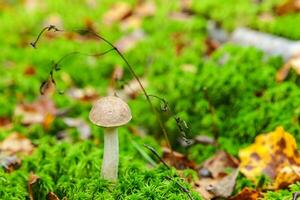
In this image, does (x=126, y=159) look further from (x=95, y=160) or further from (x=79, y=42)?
(x=79, y=42)

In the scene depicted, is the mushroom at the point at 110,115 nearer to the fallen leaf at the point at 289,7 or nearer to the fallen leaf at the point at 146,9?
the fallen leaf at the point at 289,7

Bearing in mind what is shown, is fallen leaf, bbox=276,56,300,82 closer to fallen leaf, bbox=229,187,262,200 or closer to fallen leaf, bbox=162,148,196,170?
fallen leaf, bbox=162,148,196,170

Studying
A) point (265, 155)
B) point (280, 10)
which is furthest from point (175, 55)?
point (265, 155)

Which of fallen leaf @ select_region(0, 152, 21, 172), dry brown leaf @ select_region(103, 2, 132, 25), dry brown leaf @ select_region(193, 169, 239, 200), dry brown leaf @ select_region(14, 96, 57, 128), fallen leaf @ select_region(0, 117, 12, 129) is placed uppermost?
dry brown leaf @ select_region(103, 2, 132, 25)

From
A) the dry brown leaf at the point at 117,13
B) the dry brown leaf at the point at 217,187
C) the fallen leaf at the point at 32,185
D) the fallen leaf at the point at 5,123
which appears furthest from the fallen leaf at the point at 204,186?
the dry brown leaf at the point at 117,13

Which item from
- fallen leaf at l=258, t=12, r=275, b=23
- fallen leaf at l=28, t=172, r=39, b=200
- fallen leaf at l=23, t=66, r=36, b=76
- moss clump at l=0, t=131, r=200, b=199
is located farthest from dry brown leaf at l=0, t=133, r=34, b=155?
fallen leaf at l=258, t=12, r=275, b=23

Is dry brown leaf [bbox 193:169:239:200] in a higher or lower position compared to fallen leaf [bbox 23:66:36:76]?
lower
